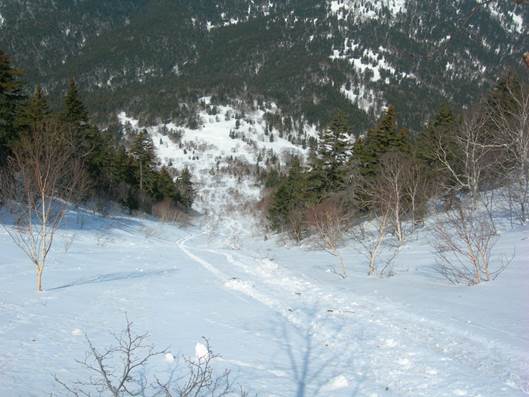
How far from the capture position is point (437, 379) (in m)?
6.62

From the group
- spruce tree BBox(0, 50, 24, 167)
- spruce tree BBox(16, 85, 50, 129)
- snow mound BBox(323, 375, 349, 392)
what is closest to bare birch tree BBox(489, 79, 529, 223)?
snow mound BBox(323, 375, 349, 392)

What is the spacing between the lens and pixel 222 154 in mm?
170125

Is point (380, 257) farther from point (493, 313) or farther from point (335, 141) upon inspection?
point (335, 141)

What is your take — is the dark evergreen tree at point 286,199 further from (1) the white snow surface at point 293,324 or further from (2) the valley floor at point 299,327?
(2) the valley floor at point 299,327

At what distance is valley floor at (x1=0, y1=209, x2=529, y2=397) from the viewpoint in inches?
247

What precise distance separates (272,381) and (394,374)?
7.32ft

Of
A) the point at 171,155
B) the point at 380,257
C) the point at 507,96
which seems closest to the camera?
the point at 380,257

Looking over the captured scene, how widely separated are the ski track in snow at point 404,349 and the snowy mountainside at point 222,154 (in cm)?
10829

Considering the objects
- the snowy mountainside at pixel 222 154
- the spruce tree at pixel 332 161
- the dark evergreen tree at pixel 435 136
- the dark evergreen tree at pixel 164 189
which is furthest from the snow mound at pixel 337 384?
the snowy mountainside at pixel 222 154

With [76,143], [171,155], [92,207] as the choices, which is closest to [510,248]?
[76,143]

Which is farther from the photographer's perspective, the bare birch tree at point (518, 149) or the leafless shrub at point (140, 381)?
the bare birch tree at point (518, 149)

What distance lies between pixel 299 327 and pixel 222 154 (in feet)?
534

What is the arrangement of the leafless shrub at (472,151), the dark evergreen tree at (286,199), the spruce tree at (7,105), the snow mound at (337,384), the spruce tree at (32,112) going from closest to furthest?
1. the snow mound at (337,384)
2. the leafless shrub at (472,151)
3. the spruce tree at (7,105)
4. the spruce tree at (32,112)
5. the dark evergreen tree at (286,199)

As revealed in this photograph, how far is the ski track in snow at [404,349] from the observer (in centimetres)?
637
